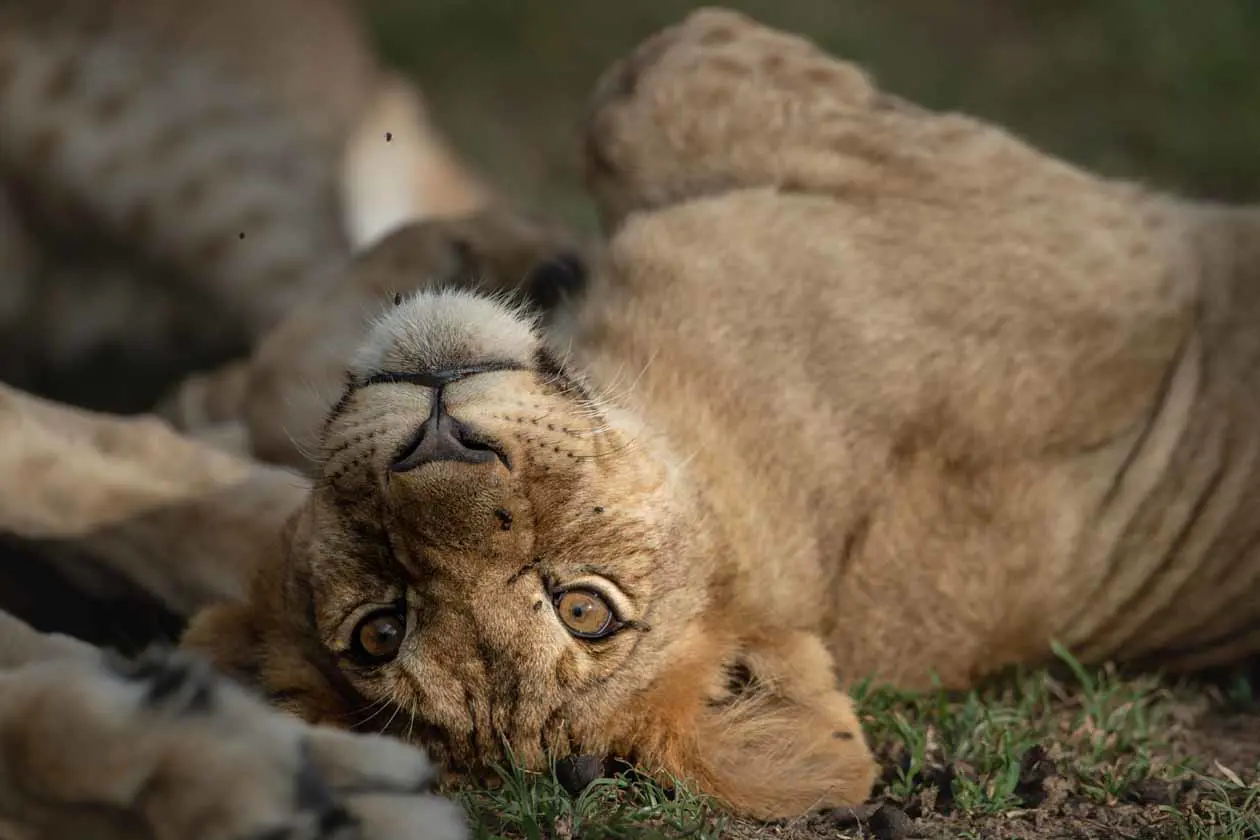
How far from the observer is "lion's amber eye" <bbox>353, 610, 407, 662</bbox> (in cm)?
324

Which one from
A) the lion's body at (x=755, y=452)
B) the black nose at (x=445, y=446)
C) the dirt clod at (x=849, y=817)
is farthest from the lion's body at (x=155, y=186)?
the dirt clod at (x=849, y=817)

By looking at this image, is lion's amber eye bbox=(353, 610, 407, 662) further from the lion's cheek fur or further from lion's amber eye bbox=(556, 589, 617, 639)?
the lion's cheek fur

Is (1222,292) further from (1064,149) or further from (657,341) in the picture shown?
(1064,149)

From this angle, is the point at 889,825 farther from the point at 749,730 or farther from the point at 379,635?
the point at 379,635

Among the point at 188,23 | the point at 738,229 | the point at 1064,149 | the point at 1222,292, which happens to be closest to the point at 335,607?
the point at 738,229

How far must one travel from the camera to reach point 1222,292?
4.41 metres

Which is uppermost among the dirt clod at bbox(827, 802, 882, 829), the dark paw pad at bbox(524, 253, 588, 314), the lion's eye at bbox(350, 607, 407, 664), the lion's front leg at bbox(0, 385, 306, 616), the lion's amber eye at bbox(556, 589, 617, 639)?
the dark paw pad at bbox(524, 253, 588, 314)

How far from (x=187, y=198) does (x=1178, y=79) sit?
177 inches

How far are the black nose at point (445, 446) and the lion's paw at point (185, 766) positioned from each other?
0.49m

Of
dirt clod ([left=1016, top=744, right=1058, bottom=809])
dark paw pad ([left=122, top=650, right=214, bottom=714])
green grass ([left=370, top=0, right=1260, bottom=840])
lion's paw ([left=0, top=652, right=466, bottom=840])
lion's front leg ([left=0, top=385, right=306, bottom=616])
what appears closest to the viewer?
lion's paw ([left=0, top=652, right=466, bottom=840])

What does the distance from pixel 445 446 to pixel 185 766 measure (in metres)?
0.71

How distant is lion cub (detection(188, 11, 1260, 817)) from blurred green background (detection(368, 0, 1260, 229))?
2644 millimetres

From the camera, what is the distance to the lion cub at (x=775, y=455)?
127 inches

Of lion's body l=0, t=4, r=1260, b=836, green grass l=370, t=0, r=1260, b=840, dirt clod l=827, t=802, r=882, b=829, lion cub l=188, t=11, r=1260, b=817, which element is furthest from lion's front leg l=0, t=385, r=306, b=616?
green grass l=370, t=0, r=1260, b=840
